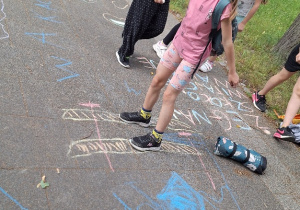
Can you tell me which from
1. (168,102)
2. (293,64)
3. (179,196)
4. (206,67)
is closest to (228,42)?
(168,102)

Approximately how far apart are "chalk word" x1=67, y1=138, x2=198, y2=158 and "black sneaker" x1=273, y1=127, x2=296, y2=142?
4.39 feet

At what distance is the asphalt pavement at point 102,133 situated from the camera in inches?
84.2

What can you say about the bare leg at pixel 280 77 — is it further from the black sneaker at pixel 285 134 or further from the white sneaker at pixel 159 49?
the white sneaker at pixel 159 49

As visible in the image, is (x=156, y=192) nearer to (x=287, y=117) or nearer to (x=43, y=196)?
(x=43, y=196)

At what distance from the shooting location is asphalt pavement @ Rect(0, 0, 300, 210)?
214 cm

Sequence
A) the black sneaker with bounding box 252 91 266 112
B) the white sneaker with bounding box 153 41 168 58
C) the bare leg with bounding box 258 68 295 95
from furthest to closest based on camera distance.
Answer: the white sneaker with bounding box 153 41 168 58
the black sneaker with bounding box 252 91 266 112
the bare leg with bounding box 258 68 295 95

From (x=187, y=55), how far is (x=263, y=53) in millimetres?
3746

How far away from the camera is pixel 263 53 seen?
5695 mm

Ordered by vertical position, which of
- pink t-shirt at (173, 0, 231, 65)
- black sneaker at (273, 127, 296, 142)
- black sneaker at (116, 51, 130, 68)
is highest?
pink t-shirt at (173, 0, 231, 65)

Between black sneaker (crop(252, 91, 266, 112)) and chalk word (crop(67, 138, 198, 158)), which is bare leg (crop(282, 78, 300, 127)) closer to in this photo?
black sneaker (crop(252, 91, 266, 112))

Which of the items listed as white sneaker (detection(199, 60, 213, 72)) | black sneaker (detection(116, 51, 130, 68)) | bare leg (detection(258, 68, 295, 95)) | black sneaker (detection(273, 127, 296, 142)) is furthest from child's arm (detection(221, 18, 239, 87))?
white sneaker (detection(199, 60, 213, 72))

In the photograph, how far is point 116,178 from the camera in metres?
2.29

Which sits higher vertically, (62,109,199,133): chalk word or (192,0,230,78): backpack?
(192,0,230,78): backpack

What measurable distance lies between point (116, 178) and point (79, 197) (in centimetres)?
34
